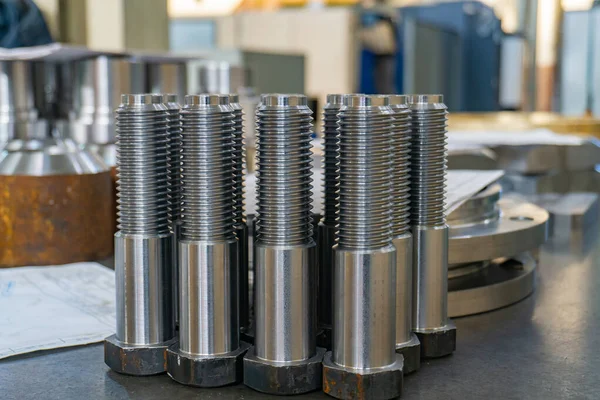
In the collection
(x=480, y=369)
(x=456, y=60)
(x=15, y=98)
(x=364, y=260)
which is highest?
(x=456, y=60)

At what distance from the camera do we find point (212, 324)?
56 centimetres

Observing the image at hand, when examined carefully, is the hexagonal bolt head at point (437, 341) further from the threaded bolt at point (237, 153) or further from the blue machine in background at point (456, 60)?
the blue machine in background at point (456, 60)

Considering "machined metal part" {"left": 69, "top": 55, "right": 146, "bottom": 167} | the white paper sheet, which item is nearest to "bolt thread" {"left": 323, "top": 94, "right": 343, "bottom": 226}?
the white paper sheet

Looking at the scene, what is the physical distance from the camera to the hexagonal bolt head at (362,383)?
20.5 inches

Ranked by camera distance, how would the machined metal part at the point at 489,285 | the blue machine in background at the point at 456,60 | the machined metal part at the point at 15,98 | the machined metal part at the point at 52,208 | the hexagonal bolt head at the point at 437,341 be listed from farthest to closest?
the blue machine in background at the point at 456,60 < the machined metal part at the point at 15,98 < the machined metal part at the point at 52,208 < the machined metal part at the point at 489,285 < the hexagonal bolt head at the point at 437,341

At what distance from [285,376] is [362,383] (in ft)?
0.19

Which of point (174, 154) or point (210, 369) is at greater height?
point (174, 154)

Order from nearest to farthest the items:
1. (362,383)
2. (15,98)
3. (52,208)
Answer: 1. (362,383)
2. (52,208)
3. (15,98)

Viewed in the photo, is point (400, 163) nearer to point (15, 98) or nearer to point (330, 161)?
point (330, 161)

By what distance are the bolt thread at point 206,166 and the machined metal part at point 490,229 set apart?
0.30 metres

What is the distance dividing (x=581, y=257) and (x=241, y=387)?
0.69 metres

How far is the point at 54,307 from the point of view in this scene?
78cm

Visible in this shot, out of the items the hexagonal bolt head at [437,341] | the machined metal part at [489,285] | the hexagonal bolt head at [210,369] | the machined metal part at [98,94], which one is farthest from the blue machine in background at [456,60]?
the hexagonal bolt head at [210,369]

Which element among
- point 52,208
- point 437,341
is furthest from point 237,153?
point 52,208
